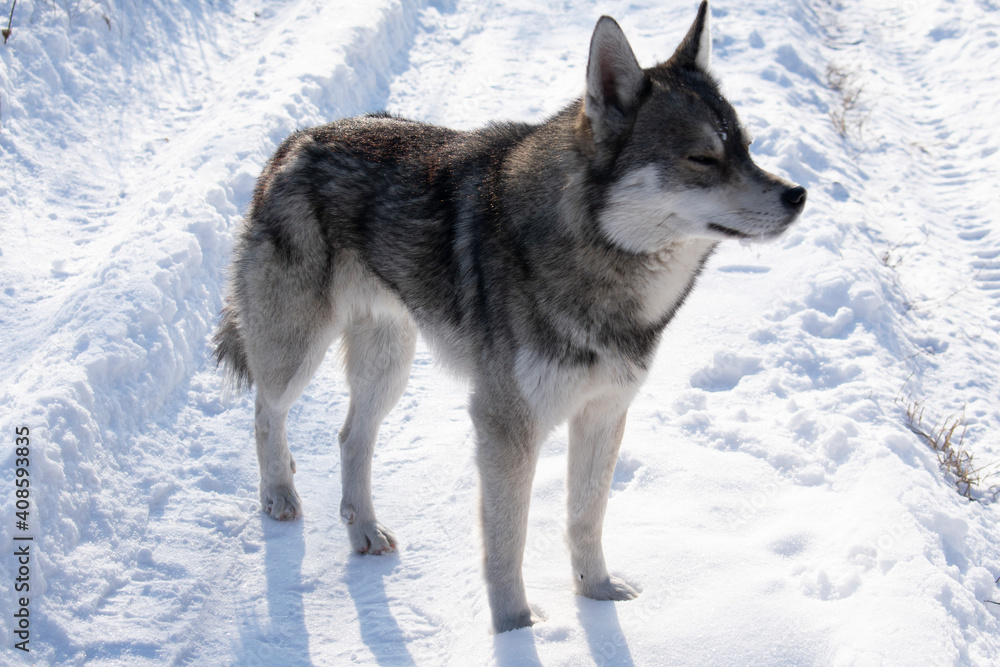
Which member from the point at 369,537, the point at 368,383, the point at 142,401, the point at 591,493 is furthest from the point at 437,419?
the point at 142,401

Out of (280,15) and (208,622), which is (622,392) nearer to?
(208,622)

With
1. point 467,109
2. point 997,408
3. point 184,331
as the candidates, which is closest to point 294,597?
point 184,331

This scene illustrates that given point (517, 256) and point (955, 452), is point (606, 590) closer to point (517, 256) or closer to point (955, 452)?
point (517, 256)

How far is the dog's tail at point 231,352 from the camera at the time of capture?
3.68 m

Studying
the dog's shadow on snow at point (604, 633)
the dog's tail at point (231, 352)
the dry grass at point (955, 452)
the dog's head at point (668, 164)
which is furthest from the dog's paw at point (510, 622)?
the dry grass at point (955, 452)

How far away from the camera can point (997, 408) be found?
14.6ft

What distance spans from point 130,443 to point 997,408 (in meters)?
4.93

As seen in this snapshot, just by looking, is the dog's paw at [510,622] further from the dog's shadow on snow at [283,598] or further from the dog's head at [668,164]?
the dog's head at [668,164]

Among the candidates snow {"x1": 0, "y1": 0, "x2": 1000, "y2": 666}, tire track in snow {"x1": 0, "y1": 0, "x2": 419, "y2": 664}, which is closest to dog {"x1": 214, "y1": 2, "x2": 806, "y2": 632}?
snow {"x1": 0, "y1": 0, "x2": 1000, "y2": 666}

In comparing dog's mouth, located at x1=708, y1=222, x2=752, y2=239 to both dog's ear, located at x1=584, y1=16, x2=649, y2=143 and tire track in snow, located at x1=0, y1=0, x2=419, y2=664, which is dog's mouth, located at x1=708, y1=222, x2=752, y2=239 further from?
tire track in snow, located at x1=0, y1=0, x2=419, y2=664

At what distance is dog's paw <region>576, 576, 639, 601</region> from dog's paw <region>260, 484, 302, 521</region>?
1.43 m

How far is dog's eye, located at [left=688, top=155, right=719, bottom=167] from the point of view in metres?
2.47

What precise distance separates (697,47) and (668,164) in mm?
659

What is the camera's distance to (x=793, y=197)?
8.08 ft
